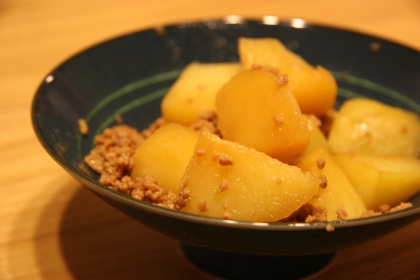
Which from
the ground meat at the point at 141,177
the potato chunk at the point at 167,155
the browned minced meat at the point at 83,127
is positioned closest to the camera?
the ground meat at the point at 141,177

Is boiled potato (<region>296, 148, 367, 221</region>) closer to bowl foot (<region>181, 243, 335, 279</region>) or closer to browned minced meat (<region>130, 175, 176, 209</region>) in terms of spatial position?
bowl foot (<region>181, 243, 335, 279</region>)

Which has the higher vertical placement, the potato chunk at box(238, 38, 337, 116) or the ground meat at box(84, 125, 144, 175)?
the potato chunk at box(238, 38, 337, 116)

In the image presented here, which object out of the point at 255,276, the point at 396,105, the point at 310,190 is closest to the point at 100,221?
the point at 255,276

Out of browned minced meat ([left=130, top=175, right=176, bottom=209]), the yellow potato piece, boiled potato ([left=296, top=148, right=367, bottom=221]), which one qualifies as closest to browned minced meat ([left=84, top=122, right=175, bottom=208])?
browned minced meat ([left=130, top=175, right=176, bottom=209])

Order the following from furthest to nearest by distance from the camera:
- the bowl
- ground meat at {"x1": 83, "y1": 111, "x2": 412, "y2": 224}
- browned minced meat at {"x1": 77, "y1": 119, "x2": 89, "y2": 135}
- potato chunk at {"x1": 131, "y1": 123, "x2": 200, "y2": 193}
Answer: browned minced meat at {"x1": 77, "y1": 119, "x2": 89, "y2": 135}
potato chunk at {"x1": 131, "y1": 123, "x2": 200, "y2": 193}
ground meat at {"x1": 83, "y1": 111, "x2": 412, "y2": 224}
the bowl

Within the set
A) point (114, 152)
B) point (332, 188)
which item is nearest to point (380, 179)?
point (332, 188)

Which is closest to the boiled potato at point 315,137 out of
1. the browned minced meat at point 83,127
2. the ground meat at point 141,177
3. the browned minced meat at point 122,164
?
the ground meat at point 141,177

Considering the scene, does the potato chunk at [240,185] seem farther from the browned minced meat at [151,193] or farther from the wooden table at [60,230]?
the wooden table at [60,230]
